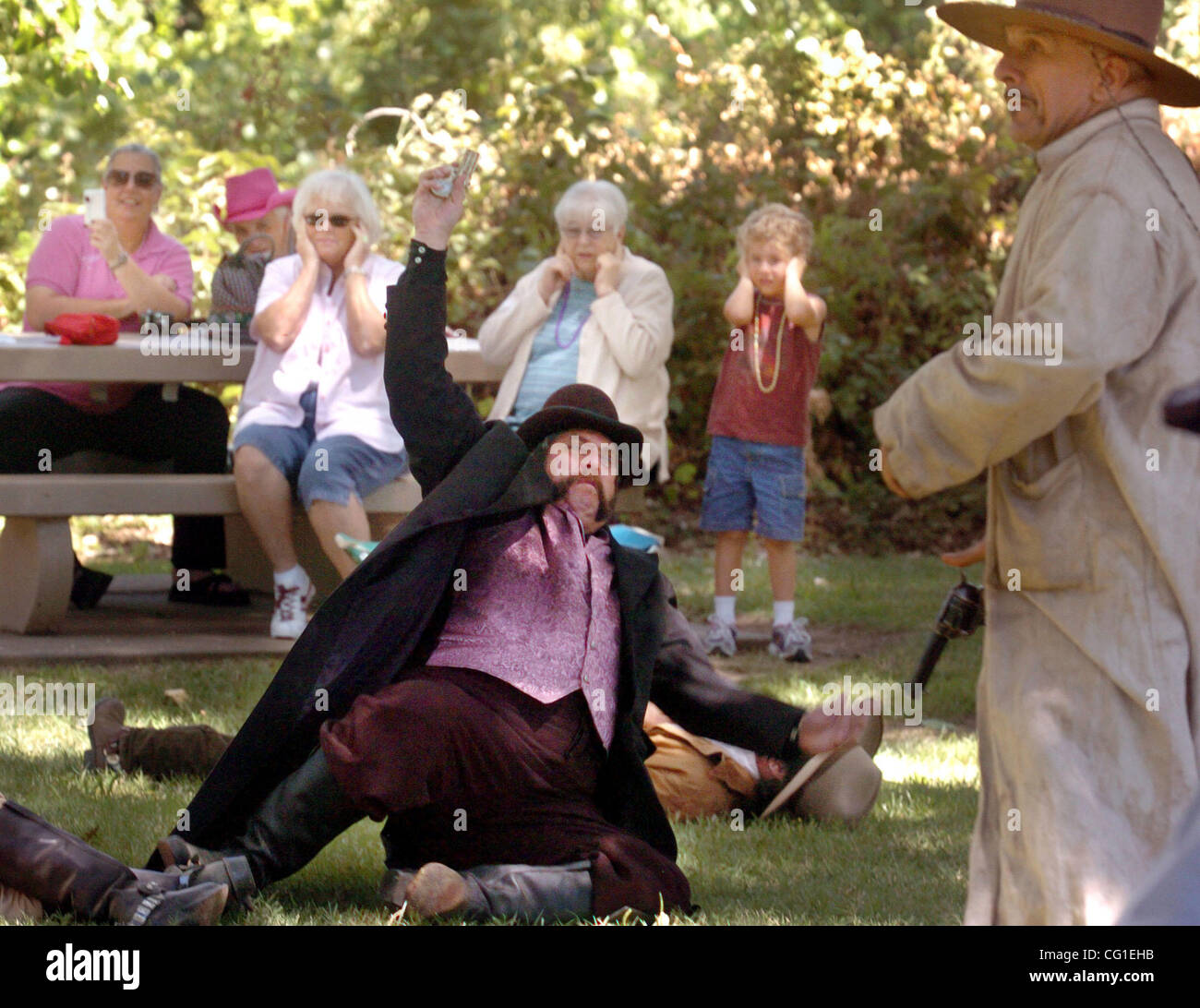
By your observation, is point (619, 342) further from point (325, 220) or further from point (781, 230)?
point (325, 220)

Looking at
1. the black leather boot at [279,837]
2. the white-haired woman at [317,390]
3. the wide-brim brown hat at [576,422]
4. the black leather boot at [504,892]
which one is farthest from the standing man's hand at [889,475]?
the white-haired woman at [317,390]

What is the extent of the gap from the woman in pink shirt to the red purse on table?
1.28 feet

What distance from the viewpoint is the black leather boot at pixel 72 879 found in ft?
11.7

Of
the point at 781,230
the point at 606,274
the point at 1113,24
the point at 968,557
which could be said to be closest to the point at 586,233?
the point at 606,274

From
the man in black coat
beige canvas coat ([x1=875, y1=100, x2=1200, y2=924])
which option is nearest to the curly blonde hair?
the man in black coat

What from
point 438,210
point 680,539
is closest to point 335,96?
point 680,539

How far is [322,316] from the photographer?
716 centimetres

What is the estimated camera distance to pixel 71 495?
265 inches

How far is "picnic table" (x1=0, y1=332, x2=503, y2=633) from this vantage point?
6.73 m

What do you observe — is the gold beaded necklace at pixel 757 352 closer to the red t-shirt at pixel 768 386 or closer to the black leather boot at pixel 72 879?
the red t-shirt at pixel 768 386

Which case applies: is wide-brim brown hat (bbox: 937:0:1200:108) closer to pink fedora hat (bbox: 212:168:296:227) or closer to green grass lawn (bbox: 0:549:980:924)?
green grass lawn (bbox: 0:549:980:924)

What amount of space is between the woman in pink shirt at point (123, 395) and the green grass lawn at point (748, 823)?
46.1 inches
